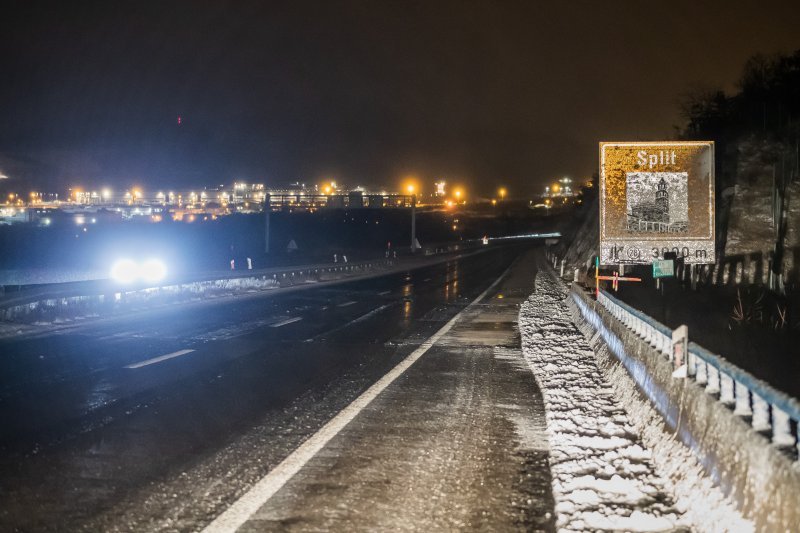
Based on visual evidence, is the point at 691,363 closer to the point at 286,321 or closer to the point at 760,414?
the point at 760,414

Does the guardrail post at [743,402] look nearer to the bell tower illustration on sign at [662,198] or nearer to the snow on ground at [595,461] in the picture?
the snow on ground at [595,461]

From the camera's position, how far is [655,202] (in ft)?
66.0

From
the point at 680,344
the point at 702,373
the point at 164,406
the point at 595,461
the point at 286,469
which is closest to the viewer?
the point at 702,373

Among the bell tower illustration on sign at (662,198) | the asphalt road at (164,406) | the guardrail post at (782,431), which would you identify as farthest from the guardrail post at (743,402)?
the bell tower illustration on sign at (662,198)

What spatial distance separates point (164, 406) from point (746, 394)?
699 cm

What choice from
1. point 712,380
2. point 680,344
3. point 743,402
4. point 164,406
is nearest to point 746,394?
point 743,402

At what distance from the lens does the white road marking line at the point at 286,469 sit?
517 cm

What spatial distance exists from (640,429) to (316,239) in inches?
4049

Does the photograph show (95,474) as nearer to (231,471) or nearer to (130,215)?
(231,471)

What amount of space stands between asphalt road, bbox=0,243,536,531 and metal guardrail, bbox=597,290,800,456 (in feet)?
13.0

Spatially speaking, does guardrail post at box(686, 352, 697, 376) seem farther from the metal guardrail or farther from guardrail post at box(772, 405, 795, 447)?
guardrail post at box(772, 405, 795, 447)

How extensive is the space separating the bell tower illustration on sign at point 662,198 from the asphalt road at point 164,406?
730 cm

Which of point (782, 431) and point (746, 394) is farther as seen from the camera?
point (746, 394)

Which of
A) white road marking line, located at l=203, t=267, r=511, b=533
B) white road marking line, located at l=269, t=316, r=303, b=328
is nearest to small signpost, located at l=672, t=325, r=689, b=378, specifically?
white road marking line, located at l=203, t=267, r=511, b=533
